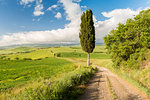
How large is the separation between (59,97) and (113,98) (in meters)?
3.72

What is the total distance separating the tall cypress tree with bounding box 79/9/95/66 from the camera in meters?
21.5

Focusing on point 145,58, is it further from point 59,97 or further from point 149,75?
point 59,97

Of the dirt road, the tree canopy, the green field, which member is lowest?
the green field

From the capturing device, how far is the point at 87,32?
71.2ft

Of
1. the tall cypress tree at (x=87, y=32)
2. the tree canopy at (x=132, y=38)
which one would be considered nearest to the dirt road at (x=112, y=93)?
the tree canopy at (x=132, y=38)

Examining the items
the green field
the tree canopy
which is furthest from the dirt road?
the tree canopy

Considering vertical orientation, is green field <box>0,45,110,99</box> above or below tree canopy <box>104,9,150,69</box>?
below

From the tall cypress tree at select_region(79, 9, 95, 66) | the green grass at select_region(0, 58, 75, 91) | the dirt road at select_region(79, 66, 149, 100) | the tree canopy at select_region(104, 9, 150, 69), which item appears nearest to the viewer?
the dirt road at select_region(79, 66, 149, 100)

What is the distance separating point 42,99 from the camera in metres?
4.30

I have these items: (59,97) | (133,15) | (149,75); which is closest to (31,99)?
(59,97)

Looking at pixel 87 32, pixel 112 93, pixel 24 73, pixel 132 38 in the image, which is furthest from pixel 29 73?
pixel 132 38

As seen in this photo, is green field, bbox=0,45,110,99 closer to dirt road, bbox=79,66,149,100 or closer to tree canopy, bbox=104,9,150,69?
dirt road, bbox=79,66,149,100

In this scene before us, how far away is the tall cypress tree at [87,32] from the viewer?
70.4ft

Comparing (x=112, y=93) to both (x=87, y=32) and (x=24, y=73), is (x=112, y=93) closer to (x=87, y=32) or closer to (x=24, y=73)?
(x=87, y=32)
